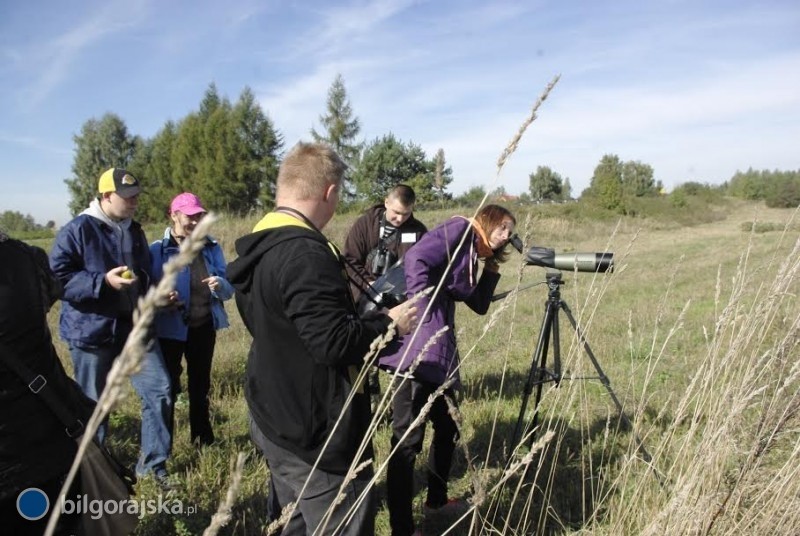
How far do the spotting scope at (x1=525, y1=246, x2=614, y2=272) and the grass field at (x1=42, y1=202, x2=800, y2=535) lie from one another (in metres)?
0.08

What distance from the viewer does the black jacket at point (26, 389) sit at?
5.62 ft

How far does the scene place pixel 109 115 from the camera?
4847cm

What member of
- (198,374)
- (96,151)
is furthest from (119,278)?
(96,151)

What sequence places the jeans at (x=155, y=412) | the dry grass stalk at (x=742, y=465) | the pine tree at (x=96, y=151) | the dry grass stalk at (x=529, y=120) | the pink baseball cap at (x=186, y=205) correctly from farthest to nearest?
1. the pine tree at (x=96, y=151)
2. the pink baseball cap at (x=186, y=205)
3. the jeans at (x=155, y=412)
4. the dry grass stalk at (x=742, y=465)
5. the dry grass stalk at (x=529, y=120)

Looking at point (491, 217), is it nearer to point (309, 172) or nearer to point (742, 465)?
point (309, 172)

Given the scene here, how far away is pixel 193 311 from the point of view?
3725mm

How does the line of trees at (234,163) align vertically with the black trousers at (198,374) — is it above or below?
above

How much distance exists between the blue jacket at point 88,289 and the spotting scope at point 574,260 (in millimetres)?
2349

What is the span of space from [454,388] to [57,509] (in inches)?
88.0

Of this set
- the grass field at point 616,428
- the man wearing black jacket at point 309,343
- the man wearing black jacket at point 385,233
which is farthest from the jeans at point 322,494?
the man wearing black jacket at point 385,233

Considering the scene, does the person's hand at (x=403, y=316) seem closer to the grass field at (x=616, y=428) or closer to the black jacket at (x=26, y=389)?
the grass field at (x=616, y=428)

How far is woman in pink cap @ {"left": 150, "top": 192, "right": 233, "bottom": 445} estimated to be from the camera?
11.6 feet

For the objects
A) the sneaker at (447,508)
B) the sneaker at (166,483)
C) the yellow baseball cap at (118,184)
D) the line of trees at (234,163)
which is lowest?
the sneaker at (447,508)

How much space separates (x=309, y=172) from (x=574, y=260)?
1.45 m
